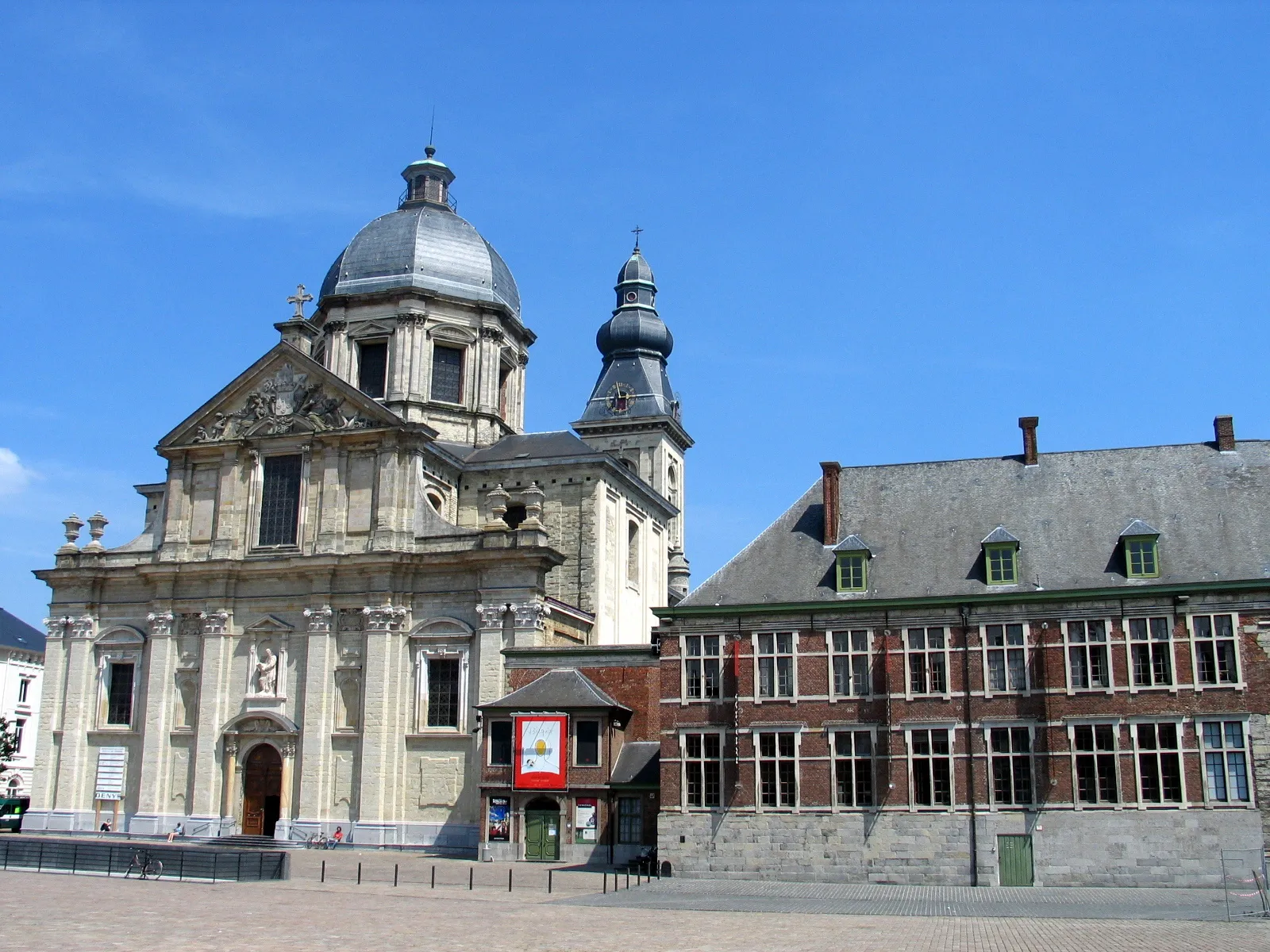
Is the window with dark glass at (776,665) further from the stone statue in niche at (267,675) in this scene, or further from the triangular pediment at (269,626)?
the stone statue in niche at (267,675)

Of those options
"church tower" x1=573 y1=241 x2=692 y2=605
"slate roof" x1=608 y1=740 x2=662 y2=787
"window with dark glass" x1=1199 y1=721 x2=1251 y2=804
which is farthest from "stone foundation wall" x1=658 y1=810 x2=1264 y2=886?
"church tower" x1=573 y1=241 x2=692 y2=605

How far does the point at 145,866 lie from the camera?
31828 mm

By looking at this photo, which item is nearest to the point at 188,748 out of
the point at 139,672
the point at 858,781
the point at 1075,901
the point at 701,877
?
the point at 139,672

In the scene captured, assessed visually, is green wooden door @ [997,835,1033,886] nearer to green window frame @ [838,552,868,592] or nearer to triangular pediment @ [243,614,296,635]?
green window frame @ [838,552,868,592]

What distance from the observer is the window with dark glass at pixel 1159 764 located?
30.6 metres

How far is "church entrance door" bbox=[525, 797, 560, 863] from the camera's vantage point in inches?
1478

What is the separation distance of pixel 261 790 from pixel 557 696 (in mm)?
13875

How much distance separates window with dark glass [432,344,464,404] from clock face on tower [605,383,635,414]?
23748 millimetres

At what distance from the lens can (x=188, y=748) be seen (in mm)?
47000

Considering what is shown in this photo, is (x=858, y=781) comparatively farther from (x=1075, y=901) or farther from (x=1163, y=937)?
(x=1163, y=937)

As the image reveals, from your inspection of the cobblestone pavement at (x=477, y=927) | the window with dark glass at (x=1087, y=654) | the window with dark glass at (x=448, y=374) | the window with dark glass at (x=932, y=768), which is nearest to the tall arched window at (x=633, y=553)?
the window with dark glass at (x=448, y=374)

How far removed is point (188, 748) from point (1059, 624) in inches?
1208

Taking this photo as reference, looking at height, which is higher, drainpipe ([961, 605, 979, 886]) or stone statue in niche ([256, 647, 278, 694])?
stone statue in niche ([256, 647, 278, 694])

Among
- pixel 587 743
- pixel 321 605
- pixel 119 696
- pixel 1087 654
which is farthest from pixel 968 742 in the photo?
pixel 119 696
